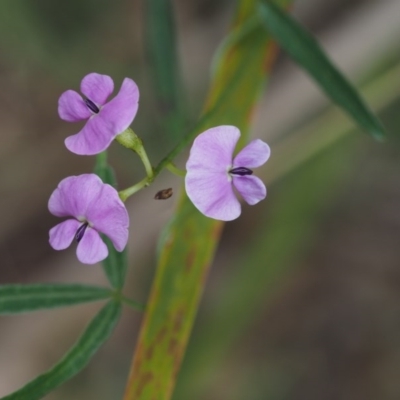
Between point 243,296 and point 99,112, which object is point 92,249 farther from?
point 243,296

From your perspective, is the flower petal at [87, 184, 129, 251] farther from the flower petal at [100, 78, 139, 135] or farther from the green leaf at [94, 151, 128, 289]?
the green leaf at [94, 151, 128, 289]

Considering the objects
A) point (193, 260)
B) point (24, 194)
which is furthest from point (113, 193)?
point (24, 194)

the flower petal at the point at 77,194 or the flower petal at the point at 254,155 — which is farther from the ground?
the flower petal at the point at 77,194

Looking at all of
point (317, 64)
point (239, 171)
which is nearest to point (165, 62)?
point (317, 64)

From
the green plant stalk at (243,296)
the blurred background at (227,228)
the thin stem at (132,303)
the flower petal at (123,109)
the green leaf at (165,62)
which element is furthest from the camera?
the blurred background at (227,228)

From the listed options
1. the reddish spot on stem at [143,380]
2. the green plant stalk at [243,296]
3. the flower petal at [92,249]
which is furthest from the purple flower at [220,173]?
the green plant stalk at [243,296]

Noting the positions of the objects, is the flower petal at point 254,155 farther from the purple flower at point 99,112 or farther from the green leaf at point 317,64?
the green leaf at point 317,64

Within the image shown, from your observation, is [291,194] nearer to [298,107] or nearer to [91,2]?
[298,107]
